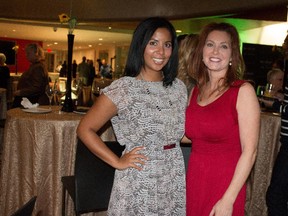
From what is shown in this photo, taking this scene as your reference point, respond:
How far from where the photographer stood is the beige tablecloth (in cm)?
298

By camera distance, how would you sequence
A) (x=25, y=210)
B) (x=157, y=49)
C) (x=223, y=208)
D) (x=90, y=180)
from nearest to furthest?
(x=25, y=210) < (x=223, y=208) < (x=157, y=49) < (x=90, y=180)

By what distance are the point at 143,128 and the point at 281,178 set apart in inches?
59.4

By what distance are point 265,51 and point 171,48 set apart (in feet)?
22.9

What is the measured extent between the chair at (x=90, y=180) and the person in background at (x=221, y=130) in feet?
2.28

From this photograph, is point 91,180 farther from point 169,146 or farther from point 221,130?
point 221,130

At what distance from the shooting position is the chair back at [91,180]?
242cm

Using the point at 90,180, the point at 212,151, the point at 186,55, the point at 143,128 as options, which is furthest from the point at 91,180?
the point at 186,55

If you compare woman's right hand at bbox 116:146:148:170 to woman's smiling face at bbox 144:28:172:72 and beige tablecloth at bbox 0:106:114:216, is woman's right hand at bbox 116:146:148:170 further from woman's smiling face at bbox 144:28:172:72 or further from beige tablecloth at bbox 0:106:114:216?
beige tablecloth at bbox 0:106:114:216

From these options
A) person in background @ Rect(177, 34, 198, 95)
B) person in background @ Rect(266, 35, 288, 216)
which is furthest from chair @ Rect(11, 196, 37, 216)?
person in background @ Rect(266, 35, 288, 216)

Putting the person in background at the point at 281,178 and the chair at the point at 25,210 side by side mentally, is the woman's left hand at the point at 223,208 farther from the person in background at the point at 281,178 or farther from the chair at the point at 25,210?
the person in background at the point at 281,178

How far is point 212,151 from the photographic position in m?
1.86


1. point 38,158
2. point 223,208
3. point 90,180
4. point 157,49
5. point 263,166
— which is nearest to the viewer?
point 223,208

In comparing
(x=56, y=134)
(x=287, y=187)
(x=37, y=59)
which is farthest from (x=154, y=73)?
(x=37, y=59)

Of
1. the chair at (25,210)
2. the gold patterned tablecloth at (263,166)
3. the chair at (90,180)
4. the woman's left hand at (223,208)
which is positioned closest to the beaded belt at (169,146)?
the woman's left hand at (223,208)
